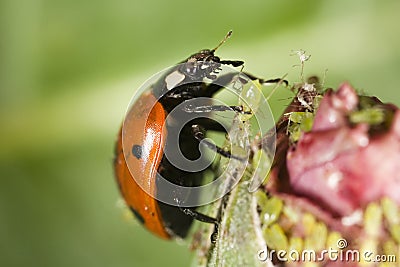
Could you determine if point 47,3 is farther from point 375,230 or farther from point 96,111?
point 375,230

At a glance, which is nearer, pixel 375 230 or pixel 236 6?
pixel 375 230

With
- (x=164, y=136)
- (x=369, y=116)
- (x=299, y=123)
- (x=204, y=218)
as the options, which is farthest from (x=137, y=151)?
(x=369, y=116)

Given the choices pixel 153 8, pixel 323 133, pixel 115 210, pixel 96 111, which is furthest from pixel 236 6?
pixel 323 133

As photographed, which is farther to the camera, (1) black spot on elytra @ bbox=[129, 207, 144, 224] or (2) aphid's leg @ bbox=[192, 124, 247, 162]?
(1) black spot on elytra @ bbox=[129, 207, 144, 224]

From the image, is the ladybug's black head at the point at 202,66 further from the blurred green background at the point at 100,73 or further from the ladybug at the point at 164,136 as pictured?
the blurred green background at the point at 100,73

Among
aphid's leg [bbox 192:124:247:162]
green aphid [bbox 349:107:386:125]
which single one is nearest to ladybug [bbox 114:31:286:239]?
aphid's leg [bbox 192:124:247:162]

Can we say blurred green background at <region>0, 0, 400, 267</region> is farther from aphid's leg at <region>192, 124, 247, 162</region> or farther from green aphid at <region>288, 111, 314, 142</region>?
green aphid at <region>288, 111, 314, 142</region>

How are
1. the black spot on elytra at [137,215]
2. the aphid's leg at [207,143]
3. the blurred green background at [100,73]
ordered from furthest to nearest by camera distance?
the blurred green background at [100,73] < the black spot on elytra at [137,215] < the aphid's leg at [207,143]

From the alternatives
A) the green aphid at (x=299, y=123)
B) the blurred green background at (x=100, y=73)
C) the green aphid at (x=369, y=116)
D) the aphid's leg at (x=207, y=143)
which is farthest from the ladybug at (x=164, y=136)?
the blurred green background at (x=100, y=73)

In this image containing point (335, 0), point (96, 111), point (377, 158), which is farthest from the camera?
point (96, 111)
